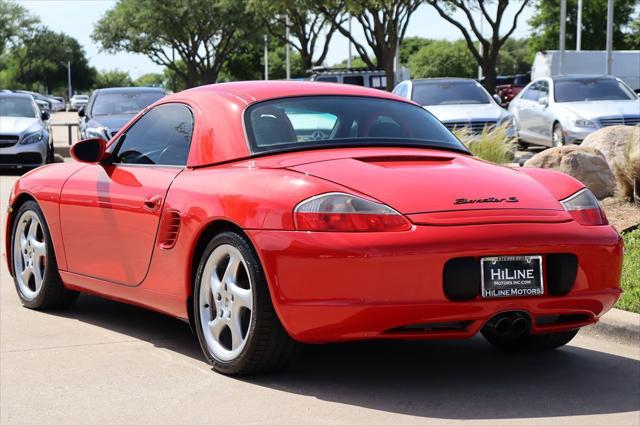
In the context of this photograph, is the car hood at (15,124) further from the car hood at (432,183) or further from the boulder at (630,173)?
the car hood at (432,183)

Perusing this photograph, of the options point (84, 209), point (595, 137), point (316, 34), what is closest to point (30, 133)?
point (595, 137)

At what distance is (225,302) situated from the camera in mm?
5395

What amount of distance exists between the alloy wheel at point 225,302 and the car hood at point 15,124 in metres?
15.2

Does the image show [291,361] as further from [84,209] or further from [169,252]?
[84,209]

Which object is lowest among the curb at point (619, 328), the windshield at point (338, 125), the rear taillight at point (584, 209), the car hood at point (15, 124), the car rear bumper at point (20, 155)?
the car rear bumper at point (20, 155)

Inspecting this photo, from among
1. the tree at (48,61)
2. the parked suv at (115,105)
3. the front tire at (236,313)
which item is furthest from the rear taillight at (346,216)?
the tree at (48,61)

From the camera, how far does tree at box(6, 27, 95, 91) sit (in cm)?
12456

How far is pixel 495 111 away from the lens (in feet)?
62.8

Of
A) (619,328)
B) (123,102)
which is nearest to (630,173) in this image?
(619,328)

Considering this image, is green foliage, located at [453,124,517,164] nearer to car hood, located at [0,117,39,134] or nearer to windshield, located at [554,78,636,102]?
windshield, located at [554,78,636,102]

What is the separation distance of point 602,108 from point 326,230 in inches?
580

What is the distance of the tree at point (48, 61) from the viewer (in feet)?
409

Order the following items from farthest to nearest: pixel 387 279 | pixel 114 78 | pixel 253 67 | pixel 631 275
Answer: pixel 114 78, pixel 253 67, pixel 631 275, pixel 387 279

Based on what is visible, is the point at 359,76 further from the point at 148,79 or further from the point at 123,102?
the point at 148,79
